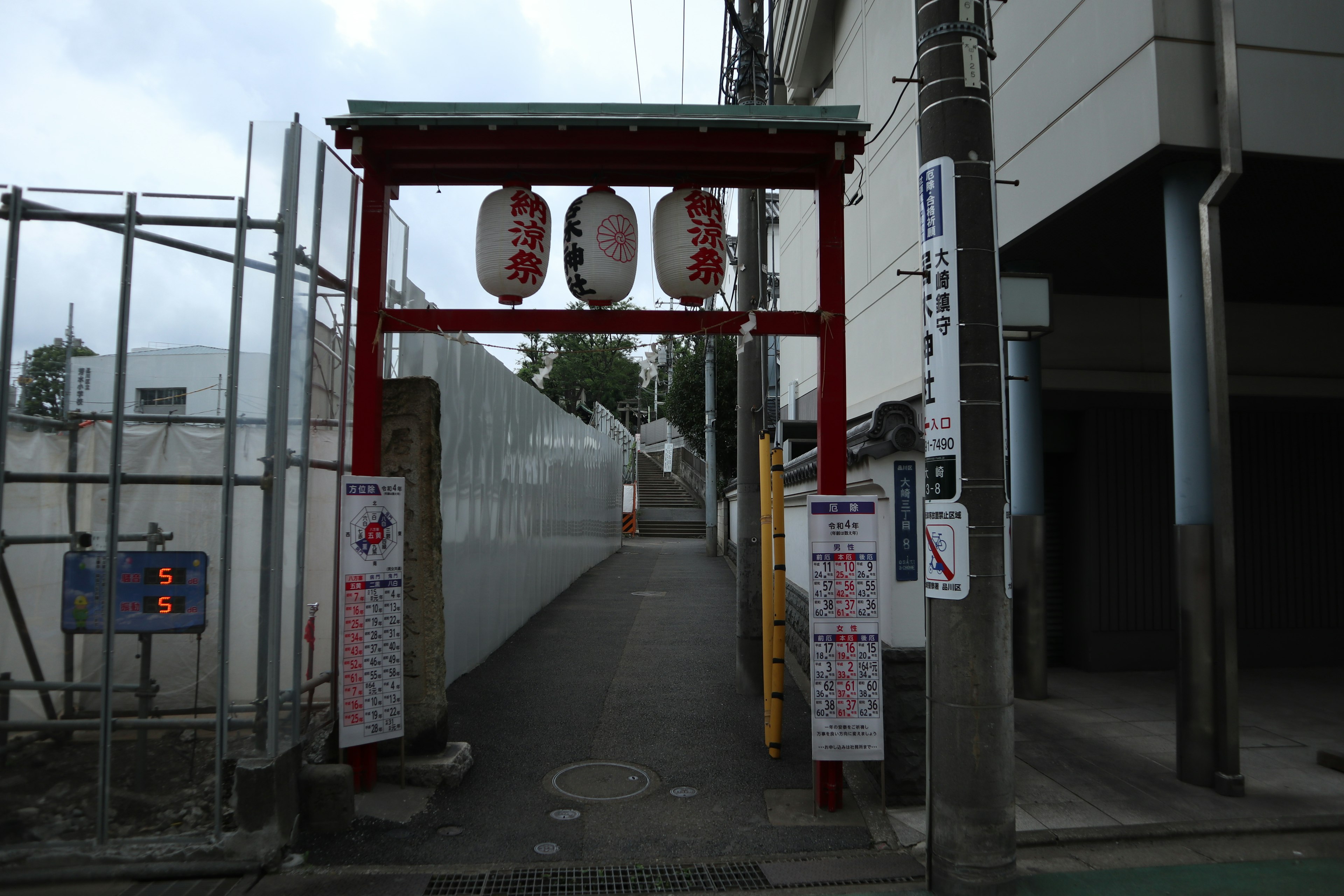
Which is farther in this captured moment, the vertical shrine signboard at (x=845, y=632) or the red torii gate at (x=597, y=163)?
the red torii gate at (x=597, y=163)

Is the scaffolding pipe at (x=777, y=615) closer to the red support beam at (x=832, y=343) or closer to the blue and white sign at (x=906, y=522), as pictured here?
the red support beam at (x=832, y=343)

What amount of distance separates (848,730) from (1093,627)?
18.2 feet

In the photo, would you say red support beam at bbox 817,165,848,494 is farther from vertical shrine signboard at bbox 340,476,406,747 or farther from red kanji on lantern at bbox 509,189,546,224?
vertical shrine signboard at bbox 340,476,406,747

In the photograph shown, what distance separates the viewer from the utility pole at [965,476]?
4168 mm

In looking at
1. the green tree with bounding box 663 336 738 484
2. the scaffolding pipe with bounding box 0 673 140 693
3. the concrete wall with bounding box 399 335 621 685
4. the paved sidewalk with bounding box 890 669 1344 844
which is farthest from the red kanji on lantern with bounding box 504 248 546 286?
the green tree with bounding box 663 336 738 484

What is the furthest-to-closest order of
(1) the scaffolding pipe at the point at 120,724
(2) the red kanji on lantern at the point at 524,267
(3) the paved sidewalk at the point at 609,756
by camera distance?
(2) the red kanji on lantern at the point at 524,267
(3) the paved sidewalk at the point at 609,756
(1) the scaffolding pipe at the point at 120,724

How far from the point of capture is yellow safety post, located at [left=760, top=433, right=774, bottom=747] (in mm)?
6312

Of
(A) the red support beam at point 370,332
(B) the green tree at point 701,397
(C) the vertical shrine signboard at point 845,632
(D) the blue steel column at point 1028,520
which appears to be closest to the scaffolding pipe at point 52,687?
(A) the red support beam at point 370,332

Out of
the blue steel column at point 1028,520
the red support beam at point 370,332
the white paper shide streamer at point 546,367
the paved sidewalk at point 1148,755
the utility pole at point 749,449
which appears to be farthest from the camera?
the white paper shide streamer at point 546,367

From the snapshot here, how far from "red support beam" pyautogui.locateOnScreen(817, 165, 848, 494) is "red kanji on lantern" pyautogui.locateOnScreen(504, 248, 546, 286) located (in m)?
Result: 2.11

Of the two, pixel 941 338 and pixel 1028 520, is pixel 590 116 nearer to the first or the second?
pixel 941 338

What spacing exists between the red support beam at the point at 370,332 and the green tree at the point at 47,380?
1561 mm

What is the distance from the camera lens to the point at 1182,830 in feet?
16.4

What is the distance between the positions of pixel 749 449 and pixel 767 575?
10.6ft
